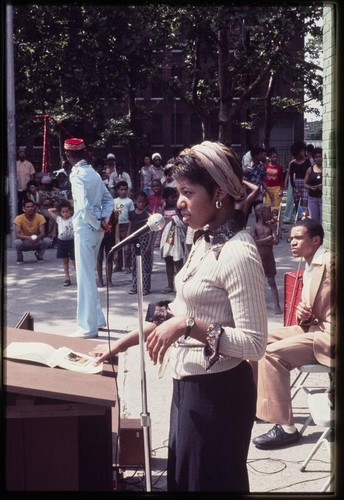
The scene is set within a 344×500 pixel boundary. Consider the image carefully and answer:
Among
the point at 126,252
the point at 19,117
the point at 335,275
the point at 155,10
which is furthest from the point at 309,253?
the point at 19,117

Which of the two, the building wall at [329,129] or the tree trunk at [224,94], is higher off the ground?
the tree trunk at [224,94]

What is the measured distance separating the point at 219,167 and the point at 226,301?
49 centimetres

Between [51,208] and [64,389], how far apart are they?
45.5 feet

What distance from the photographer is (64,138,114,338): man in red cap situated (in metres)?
8.24

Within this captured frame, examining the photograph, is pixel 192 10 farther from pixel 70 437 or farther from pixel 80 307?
pixel 70 437

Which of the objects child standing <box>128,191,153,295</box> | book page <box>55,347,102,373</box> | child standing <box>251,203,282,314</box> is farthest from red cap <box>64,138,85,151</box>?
book page <box>55,347,102,373</box>

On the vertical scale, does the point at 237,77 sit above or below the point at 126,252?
above

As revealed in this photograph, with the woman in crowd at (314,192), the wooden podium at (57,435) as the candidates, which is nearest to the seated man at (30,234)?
the woman in crowd at (314,192)

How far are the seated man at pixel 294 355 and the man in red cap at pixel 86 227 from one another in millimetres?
3183

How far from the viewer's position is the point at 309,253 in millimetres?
5973

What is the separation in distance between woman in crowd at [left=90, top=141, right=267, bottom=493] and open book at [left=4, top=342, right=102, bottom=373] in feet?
2.27

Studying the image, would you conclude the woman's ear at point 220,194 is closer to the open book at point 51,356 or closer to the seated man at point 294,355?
the open book at point 51,356

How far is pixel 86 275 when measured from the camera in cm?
827

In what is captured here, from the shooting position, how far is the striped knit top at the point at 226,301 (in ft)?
9.23
